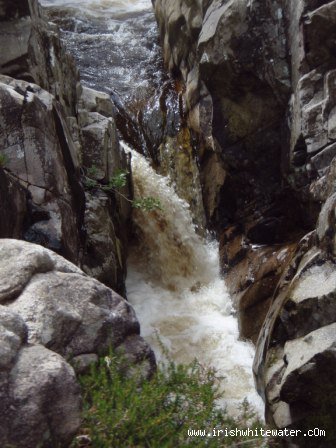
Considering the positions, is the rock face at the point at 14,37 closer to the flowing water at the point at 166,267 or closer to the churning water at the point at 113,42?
the flowing water at the point at 166,267

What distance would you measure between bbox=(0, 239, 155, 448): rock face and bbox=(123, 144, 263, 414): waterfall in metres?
2.69

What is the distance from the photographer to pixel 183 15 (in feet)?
33.1

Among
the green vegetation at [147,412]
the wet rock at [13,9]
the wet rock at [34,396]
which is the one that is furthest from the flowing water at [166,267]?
the wet rock at [13,9]

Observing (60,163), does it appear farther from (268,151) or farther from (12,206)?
(268,151)

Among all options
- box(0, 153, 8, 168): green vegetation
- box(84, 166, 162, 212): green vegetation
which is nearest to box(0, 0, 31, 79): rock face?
box(84, 166, 162, 212): green vegetation

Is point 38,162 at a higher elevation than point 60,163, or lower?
lower

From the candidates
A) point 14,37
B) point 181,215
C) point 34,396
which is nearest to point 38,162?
point 14,37

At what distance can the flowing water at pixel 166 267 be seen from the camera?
6617 millimetres

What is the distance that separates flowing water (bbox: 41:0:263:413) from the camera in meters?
6.62

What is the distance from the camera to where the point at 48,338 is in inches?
119

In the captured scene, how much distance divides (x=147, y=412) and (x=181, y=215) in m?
6.46

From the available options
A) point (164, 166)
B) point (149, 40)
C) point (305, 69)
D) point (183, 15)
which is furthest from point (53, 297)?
point (149, 40)

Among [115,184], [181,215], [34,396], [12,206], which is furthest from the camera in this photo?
[181,215]

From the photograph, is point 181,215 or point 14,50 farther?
point 181,215
